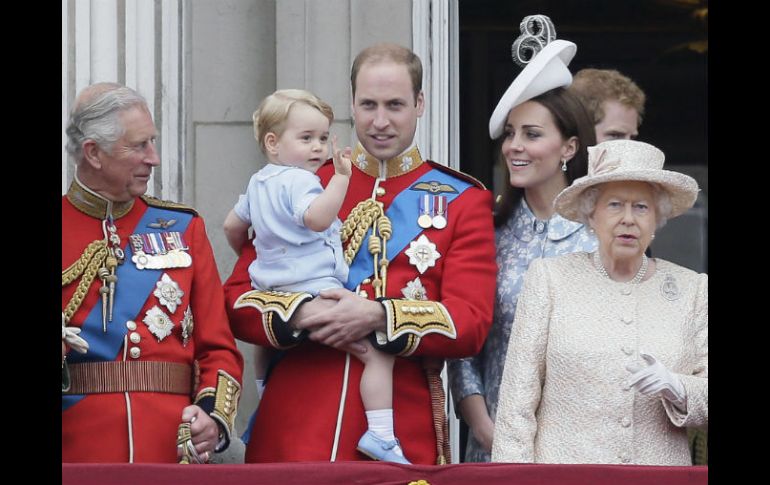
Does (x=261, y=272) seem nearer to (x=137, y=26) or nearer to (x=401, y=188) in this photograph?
(x=401, y=188)

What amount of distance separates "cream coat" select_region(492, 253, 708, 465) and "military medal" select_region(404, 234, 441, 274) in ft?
1.01

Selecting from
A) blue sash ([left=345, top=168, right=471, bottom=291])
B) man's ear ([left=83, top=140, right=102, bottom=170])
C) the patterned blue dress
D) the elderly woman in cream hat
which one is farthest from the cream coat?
man's ear ([left=83, top=140, right=102, bottom=170])

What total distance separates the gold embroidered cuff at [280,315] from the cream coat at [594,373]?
585 millimetres

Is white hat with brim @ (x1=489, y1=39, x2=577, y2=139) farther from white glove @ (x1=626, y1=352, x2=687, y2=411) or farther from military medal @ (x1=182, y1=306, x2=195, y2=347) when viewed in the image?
military medal @ (x1=182, y1=306, x2=195, y2=347)

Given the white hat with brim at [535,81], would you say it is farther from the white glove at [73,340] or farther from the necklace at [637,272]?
the white glove at [73,340]

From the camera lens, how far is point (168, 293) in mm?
5461

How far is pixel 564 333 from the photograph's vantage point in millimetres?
5367

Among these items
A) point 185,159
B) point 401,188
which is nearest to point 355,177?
point 401,188

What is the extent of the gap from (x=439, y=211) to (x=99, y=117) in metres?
0.99

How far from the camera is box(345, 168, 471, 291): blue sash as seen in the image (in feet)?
18.5

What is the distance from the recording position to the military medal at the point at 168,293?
17.9ft

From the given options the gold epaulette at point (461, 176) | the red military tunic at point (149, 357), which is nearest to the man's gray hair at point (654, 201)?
the gold epaulette at point (461, 176)

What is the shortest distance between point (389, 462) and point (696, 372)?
2.88ft
